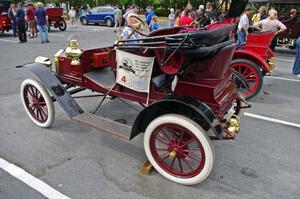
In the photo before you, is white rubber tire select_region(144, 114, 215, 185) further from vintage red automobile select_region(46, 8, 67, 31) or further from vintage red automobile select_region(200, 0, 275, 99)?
vintage red automobile select_region(46, 8, 67, 31)

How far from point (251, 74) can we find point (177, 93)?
9.30ft

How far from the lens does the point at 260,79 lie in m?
4.91

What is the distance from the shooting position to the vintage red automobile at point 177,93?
2.50 m

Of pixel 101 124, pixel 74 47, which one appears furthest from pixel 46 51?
pixel 101 124

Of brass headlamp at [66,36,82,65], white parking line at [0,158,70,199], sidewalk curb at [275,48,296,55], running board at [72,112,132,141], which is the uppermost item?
brass headlamp at [66,36,82,65]

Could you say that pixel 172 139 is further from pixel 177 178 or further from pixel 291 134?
pixel 291 134

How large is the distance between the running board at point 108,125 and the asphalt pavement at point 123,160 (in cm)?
38

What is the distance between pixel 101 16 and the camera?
20016 millimetres

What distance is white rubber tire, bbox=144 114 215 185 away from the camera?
2469 mm

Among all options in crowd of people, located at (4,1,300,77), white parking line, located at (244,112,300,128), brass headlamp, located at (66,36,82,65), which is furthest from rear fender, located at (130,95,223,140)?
white parking line, located at (244,112,300,128)

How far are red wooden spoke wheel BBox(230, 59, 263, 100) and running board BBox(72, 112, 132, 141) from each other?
283 centimetres

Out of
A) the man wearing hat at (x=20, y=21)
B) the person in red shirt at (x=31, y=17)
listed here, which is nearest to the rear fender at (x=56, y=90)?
the man wearing hat at (x=20, y=21)

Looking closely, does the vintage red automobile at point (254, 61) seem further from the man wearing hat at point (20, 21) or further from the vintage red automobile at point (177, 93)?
the man wearing hat at point (20, 21)

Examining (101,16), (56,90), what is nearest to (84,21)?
(101,16)
